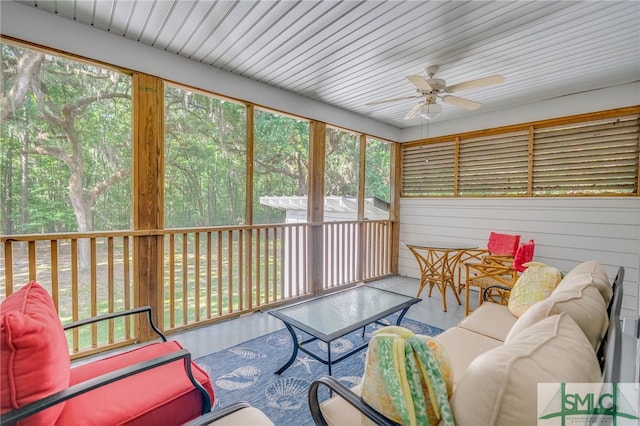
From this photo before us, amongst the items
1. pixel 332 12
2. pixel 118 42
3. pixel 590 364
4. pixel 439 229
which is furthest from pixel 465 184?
pixel 118 42

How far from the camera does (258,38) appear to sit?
2406 millimetres

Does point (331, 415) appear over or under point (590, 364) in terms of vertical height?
under

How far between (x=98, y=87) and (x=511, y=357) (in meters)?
3.18

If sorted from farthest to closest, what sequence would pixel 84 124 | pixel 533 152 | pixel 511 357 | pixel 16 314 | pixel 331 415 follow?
pixel 533 152
pixel 84 124
pixel 331 415
pixel 16 314
pixel 511 357

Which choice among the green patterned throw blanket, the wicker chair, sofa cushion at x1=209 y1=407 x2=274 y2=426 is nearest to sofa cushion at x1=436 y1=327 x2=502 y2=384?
the green patterned throw blanket

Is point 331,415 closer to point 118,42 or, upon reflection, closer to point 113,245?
point 113,245

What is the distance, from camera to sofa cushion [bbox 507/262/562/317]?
6.60 feet

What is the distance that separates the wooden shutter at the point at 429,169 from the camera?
4.71 meters

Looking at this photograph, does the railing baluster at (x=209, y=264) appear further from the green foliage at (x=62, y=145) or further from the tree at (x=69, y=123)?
the tree at (x=69, y=123)

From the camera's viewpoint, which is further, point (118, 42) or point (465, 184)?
point (465, 184)

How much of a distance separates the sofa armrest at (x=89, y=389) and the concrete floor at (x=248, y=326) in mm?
1205

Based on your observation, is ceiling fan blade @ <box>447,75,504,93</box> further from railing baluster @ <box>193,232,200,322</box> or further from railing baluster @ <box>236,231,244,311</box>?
railing baluster @ <box>193,232,200,322</box>

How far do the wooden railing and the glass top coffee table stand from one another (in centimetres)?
117

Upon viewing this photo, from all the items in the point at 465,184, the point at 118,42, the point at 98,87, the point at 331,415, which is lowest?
the point at 331,415
